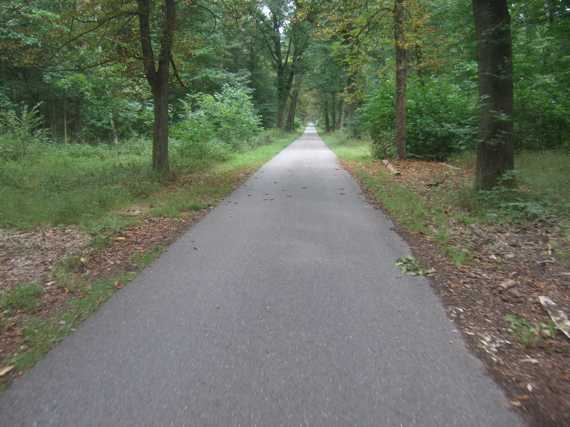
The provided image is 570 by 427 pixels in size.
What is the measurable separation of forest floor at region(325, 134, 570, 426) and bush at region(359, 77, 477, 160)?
5.35m

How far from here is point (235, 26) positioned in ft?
44.4

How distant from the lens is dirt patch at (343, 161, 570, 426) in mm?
2797

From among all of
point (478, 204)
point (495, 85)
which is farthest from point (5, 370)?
point (495, 85)

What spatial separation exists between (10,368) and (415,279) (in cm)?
400

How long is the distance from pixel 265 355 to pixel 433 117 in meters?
15.1

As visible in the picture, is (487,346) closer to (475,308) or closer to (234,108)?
(475,308)

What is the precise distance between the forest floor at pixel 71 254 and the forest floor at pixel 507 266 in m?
3.65

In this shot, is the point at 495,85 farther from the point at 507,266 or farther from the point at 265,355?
the point at 265,355

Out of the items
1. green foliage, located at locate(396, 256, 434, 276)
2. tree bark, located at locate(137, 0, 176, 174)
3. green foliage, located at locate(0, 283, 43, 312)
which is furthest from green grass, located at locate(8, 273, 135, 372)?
tree bark, located at locate(137, 0, 176, 174)

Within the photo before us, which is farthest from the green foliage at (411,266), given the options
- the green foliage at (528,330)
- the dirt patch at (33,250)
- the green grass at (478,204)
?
Result: the dirt patch at (33,250)

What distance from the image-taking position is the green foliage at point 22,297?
13.5 ft

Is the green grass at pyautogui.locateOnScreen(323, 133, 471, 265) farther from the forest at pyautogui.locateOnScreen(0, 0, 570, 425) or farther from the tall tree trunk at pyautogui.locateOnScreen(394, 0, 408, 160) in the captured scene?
the tall tree trunk at pyautogui.locateOnScreen(394, 0, 408, 160)

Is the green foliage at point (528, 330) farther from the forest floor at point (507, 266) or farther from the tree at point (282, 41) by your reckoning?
the tree at point (282, 41)

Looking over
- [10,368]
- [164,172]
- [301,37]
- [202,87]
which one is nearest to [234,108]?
[202,87]
